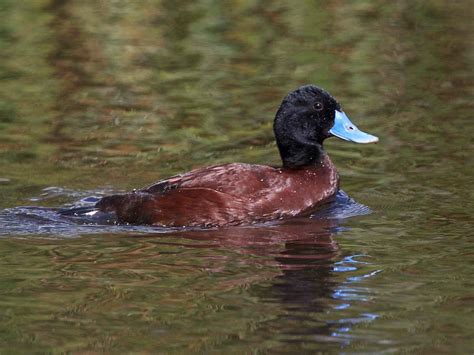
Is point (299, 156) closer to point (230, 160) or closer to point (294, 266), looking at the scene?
point (230, 160)

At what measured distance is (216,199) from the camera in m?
9.15

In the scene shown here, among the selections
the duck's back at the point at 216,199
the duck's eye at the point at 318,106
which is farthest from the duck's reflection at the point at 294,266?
the duck's eye at the point at 318,106

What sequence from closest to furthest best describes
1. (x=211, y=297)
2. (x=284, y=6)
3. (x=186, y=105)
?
(x=211, y=297) < (x=186, y=105) < (x=284, y=6)

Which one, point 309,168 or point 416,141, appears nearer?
point 309,168

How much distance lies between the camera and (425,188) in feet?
33.0

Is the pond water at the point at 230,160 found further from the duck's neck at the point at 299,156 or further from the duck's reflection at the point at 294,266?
the duck's neck at the point at 299,156

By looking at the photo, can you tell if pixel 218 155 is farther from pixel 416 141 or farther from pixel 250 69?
pixel 250 69

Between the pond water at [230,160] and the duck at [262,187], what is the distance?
0.63 ft

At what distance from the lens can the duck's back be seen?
9133mm

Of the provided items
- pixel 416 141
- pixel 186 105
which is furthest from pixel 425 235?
pixel 186 105

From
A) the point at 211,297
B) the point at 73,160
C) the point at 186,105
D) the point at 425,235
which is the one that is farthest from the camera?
the point at 186,105

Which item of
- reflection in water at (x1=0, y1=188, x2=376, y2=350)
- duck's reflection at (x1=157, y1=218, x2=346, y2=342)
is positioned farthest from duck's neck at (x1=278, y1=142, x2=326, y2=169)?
duck's reflection at (x1=157, y1=218, x2=346, y2=342)

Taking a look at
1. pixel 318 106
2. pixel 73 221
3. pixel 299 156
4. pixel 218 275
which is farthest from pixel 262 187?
pixel 218 275

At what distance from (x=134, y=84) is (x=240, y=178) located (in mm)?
5533
